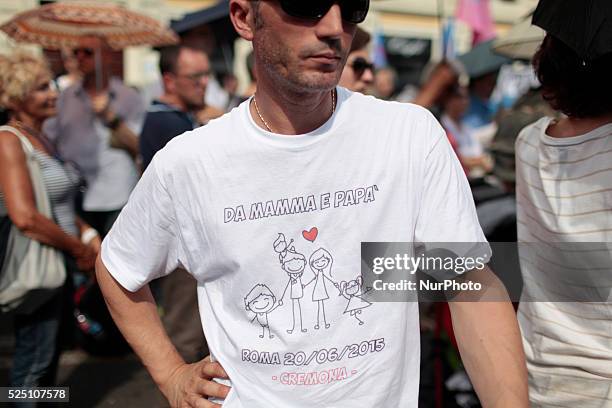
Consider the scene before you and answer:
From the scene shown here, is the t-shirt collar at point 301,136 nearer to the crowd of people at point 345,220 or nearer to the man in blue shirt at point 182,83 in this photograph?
the crowd of people at point 345,220

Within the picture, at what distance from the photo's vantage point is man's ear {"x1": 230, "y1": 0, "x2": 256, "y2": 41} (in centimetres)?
175

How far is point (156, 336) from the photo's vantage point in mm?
2012

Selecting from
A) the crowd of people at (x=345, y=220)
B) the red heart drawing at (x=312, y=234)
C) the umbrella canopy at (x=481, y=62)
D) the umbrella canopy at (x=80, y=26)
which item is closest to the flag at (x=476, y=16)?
the umbrella canopy at (x=481, y=62)

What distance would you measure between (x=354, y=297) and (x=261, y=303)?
218 millimetres

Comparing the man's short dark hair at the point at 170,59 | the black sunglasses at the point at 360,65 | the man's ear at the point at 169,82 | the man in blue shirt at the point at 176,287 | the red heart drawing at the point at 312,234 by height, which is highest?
the red heart drawing at the point at 312,234

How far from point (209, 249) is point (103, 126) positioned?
4.74m

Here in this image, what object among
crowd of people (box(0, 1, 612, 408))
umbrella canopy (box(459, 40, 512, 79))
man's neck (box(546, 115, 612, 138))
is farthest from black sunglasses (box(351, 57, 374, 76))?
umbrella canopy (box(459, 40, 512, 79))

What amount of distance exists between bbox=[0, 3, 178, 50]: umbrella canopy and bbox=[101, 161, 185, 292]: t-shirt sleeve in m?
4.86

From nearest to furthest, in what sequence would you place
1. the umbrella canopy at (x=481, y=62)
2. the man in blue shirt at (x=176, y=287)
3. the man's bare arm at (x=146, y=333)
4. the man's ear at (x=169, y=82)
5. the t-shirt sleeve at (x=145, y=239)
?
the t-shirt sleeve at (x=145, y=239) → the man's bare arm at (x=146, y=333) → the man in blue shirt at (x=176, y=287) → the man's ear at (x=169, y=82) → the umbrella canopy at (x=481, y=62)

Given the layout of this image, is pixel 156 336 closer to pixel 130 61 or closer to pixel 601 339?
pixel 601 339

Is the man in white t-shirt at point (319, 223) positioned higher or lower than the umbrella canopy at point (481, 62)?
higher

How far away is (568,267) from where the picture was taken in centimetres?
212

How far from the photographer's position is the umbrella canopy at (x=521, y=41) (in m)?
3.89

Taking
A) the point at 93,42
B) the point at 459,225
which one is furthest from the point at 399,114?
the point at 93,42
